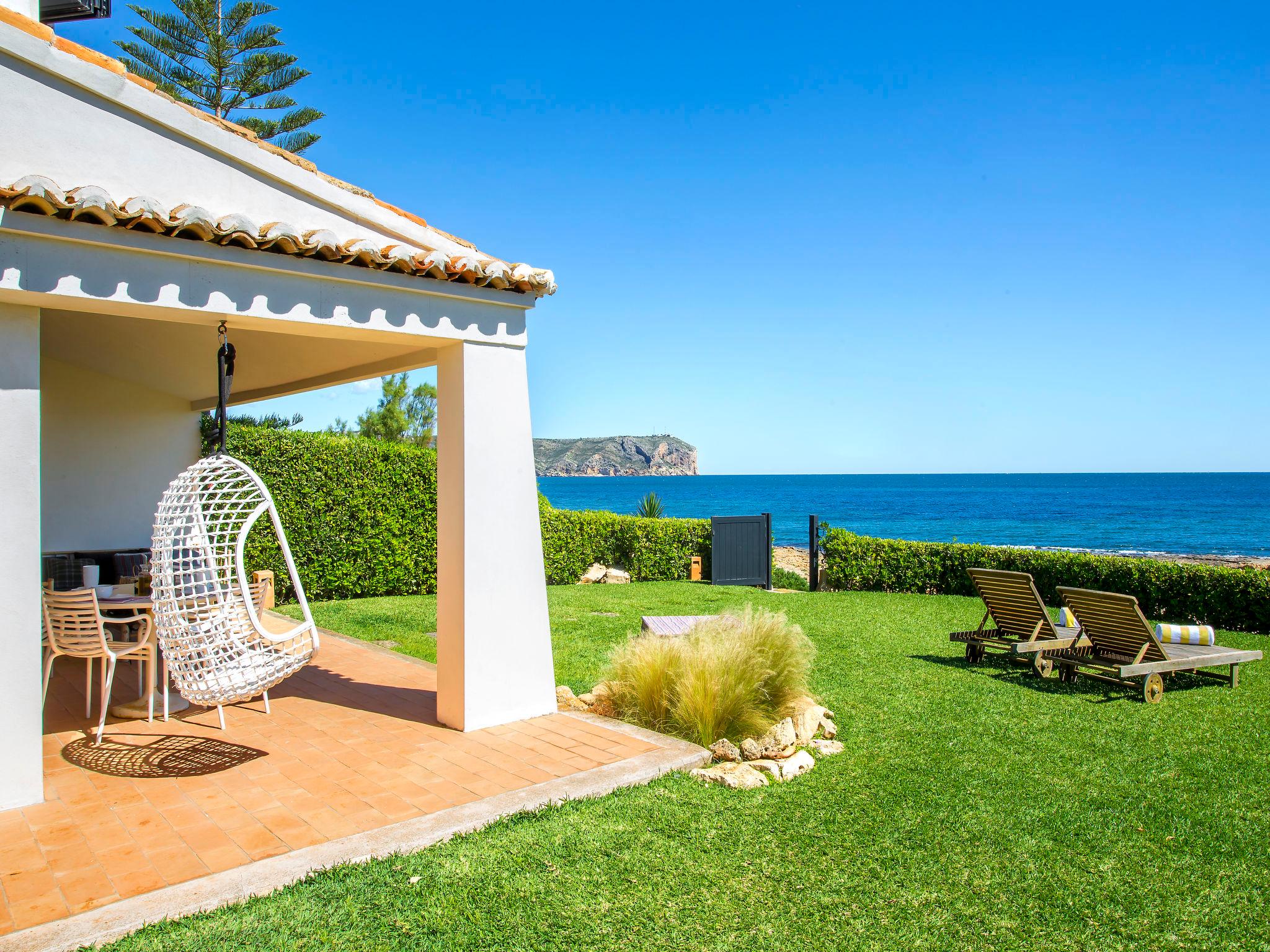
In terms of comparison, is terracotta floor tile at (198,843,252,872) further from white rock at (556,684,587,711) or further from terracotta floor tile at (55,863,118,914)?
white rock at (556,684,587,711)

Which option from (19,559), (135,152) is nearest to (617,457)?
(135,152)

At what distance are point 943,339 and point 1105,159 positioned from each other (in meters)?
32.6

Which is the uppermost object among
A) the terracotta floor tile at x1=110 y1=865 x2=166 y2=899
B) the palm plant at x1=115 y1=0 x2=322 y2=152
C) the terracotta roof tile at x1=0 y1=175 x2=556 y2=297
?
the palm plant at x1=115 y1=0 x2=322 y2=152

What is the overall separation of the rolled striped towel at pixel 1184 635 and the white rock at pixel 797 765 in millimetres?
4978

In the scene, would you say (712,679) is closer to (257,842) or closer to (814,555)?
(257,842)

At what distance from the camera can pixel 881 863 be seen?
3850mm

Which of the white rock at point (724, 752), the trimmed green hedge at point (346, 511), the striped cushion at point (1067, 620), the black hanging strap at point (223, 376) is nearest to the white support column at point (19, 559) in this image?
the black hanging strap at point (223, 376)

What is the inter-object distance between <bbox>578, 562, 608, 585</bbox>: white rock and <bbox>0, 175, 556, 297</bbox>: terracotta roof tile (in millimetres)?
12159

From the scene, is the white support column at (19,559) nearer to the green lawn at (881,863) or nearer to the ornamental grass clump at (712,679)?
the green lawn at (881,863)

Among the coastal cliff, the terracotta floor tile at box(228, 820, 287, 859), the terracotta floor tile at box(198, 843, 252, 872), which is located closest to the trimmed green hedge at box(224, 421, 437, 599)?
the terracotta floor tile at box(228, 820, 287, 859)

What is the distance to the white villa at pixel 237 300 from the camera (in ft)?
13.3

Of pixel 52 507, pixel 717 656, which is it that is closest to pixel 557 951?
pixel 717 656

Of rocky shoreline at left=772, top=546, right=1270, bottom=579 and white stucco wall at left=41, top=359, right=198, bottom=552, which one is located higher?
white stucco wall at left=41, top=359, right=198, bottom=552

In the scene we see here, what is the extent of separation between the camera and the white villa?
160 inches
